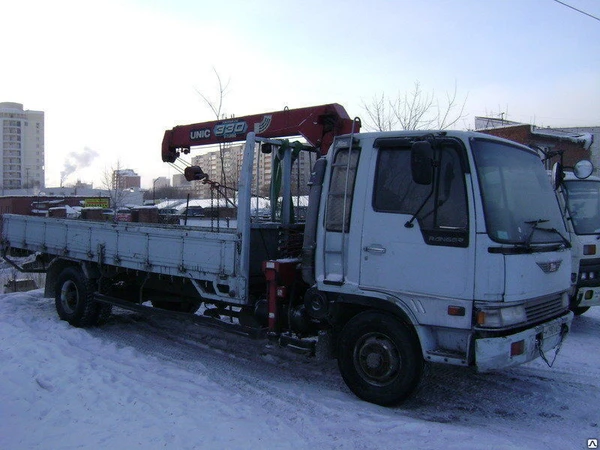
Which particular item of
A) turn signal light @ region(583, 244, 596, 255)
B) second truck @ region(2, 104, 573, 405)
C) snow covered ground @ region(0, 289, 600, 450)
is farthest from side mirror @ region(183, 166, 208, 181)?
turn signal light @ region(583, 244, 596, 255)

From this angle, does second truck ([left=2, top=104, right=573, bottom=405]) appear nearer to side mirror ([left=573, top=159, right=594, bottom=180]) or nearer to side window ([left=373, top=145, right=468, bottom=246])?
side window ([left=373, top=145, right=468, bottom=246])

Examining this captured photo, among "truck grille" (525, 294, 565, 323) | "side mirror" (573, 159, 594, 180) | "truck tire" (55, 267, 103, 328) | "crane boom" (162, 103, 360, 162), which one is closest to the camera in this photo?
"truck grille" (525, 294, 565, 323)

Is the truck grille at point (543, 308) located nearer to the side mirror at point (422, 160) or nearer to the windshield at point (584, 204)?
the side mirror at point (422, 160)

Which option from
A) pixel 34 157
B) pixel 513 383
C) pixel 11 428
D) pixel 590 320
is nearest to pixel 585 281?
pixel 590 320

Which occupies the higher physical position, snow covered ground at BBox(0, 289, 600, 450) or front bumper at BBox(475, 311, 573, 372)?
front bumper at BBox(475, 311, 573, 372)

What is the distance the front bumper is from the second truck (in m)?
0.01

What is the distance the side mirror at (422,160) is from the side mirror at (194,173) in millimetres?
3666

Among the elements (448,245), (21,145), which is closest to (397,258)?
(448,245)

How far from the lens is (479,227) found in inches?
163

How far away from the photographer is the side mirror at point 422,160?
13.7 feet

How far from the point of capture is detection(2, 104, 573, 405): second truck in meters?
4.18

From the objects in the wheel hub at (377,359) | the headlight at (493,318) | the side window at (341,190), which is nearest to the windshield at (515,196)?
the headlight at (493,318)

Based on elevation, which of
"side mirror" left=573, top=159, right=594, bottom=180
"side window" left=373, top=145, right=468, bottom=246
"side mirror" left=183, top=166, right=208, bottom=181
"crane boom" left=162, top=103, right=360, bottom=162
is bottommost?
"side window" left=373, top=145, right=468, bottom=246

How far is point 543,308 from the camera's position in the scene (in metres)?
4.57
